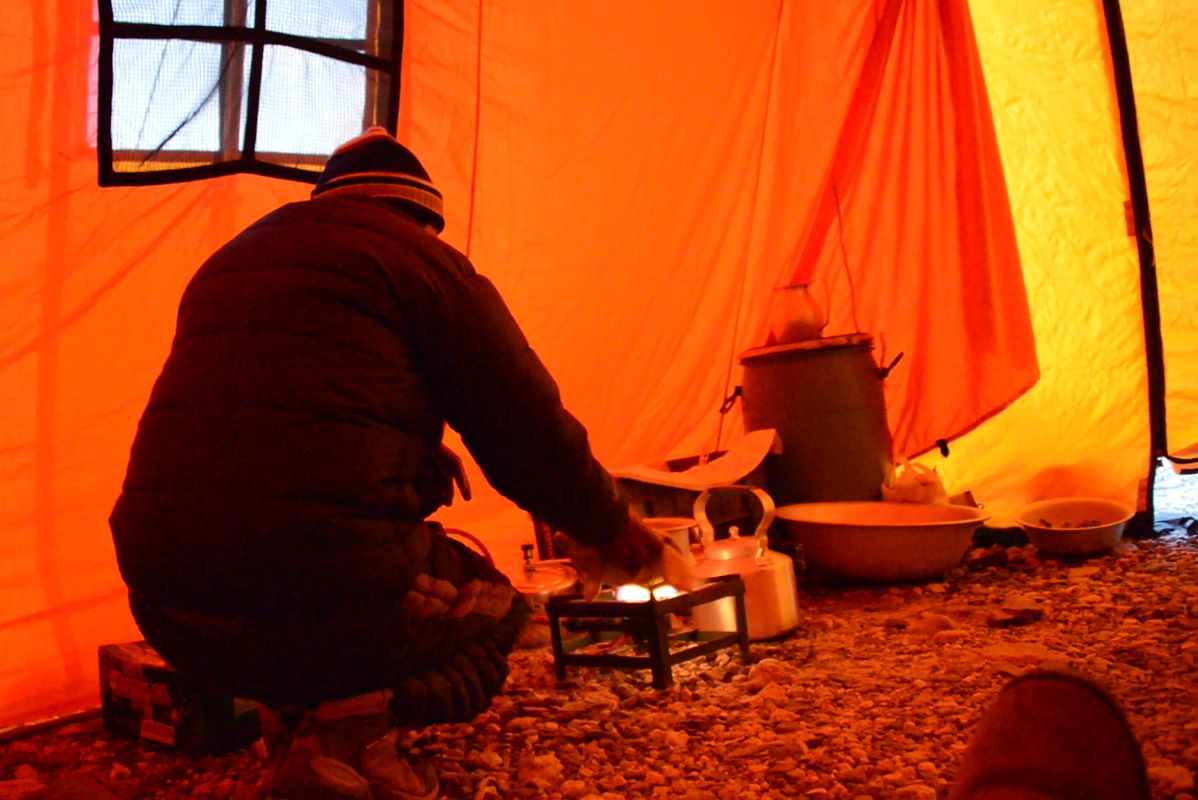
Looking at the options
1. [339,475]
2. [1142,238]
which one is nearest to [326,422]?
[339,475]

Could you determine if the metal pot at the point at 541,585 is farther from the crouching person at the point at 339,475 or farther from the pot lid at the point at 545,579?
the crouching person at the point at 339,475

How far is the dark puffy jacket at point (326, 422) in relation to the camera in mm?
1135

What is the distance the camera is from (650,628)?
5.71 feet

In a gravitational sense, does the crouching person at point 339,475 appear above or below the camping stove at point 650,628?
above

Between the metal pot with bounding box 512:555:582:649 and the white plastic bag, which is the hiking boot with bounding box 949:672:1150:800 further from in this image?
the white plastic bag

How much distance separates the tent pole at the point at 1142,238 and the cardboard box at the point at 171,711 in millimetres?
2503

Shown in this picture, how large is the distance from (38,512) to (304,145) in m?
0.93

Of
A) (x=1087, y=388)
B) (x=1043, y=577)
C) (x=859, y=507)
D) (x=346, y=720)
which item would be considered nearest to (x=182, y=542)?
(x=346, y=720)

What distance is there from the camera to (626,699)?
174 cm

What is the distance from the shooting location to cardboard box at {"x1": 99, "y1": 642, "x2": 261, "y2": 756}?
63.7 inches

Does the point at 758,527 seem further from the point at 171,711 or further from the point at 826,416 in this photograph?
the point at 171,711

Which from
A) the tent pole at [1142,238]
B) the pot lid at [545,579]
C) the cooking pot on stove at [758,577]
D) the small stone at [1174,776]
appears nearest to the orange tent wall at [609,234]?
the tent pole at [1142,238]

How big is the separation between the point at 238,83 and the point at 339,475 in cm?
121

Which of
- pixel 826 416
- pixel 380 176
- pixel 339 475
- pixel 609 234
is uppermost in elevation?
pixel 609 234
